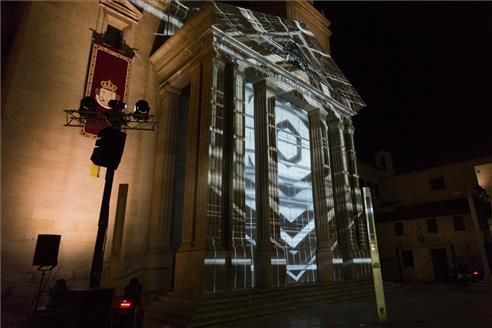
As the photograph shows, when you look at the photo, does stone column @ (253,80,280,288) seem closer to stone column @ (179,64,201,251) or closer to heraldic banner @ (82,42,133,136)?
stone column @ (179,64,201,251)

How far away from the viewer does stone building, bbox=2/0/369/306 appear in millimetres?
→ 9805

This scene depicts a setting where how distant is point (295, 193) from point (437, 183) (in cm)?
1737

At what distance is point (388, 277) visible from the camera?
82.8 ft

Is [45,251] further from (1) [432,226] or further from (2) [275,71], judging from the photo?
(1) [432,226]

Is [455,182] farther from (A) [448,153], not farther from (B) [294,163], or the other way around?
(B) [294,163]

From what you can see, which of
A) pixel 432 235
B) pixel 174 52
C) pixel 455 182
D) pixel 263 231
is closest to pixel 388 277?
pixel 432 235

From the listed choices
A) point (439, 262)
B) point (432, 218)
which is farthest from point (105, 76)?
point (439, 262)

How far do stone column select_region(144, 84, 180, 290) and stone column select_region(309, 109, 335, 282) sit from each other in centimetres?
719

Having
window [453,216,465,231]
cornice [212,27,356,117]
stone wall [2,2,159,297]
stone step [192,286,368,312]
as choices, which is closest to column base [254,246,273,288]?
stone step [192,286,368,312]

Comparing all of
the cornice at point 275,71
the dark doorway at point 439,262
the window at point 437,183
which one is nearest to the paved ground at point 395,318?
the cornice at point 275,71

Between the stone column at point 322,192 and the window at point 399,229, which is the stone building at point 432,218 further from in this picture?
the stone column at point 322,192

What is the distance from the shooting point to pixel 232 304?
8625mm

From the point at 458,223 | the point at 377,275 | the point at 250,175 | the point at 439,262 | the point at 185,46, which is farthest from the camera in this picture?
the point at 439,262

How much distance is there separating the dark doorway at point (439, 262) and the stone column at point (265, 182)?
17.4 meters
